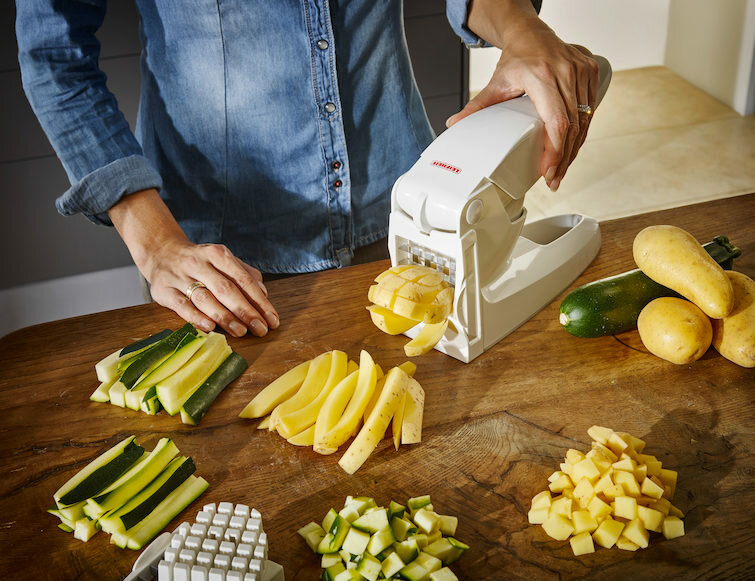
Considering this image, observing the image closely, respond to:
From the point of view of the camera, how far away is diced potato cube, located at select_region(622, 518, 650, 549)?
3.54 ft

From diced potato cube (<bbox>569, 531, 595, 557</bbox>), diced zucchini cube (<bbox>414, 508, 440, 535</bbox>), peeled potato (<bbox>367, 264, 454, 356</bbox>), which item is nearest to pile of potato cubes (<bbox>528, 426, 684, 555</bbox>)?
diced potato cube (<bbox>569, 531, 595, 557</bbox>)

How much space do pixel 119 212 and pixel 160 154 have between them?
28 cm

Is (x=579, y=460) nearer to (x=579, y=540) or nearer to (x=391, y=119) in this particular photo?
(x=579, y=540)

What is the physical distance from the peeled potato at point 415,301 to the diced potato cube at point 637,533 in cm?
48

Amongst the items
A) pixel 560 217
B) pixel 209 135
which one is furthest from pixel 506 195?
pixel 209 135

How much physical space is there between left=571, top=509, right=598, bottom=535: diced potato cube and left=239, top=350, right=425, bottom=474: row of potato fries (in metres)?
0.29

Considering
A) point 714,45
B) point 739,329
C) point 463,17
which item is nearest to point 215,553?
point 739,329

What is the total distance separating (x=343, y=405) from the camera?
1.35 meters

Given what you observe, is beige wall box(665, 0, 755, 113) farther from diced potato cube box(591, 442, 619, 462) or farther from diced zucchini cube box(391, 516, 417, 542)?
diced zucchini cube box(391, 516, 417, 542)

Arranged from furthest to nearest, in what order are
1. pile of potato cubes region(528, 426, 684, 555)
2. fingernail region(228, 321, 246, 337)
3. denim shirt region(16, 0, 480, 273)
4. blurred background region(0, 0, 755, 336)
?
blurred background region(0, 0, 755, 336)
denim shirt region(16, 0, 480, 273)
fingernail region(228, 321, 246, 337)
pile of potato cubes region(528, 426, 684, 555)

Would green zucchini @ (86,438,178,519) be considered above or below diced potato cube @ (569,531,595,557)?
above

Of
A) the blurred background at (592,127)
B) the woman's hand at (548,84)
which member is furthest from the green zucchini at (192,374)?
the blurred background at (592,127)

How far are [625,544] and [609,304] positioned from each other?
0.53 m

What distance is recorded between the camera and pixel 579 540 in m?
1.09
